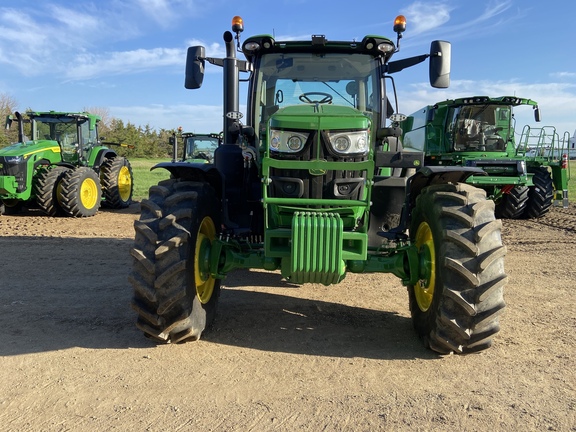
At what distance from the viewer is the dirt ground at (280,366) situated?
2.91 m

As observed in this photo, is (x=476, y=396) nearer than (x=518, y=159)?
A: Yes

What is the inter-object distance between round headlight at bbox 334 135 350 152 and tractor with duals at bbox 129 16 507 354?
0.4 inches

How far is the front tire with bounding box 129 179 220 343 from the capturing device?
12.1 ft

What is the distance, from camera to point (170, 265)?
3689 mm

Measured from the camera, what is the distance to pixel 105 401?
3092 millimetres

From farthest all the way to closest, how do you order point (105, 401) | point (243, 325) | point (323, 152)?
point (243, 325) < point (323, 152) < point (105, 401)

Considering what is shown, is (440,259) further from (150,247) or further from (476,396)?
(150,247)

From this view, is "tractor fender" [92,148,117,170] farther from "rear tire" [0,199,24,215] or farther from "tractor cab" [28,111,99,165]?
"rear tire" [0,199,24,215]

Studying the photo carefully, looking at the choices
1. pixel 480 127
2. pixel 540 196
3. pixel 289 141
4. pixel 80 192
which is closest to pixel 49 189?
pixel 80 192

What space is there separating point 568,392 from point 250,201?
10.0ft

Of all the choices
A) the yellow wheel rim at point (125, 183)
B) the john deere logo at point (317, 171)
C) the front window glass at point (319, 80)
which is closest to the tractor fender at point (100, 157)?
the yellow wheel rim at point (125, 183)

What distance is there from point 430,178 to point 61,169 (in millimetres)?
9986

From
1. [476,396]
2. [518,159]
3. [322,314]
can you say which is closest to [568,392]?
[476,396]

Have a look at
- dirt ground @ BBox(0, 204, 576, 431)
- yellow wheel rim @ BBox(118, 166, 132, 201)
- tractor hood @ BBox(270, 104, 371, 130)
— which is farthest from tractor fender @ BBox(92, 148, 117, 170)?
tractor hood @ BBox(270, 104, 371, 130)
